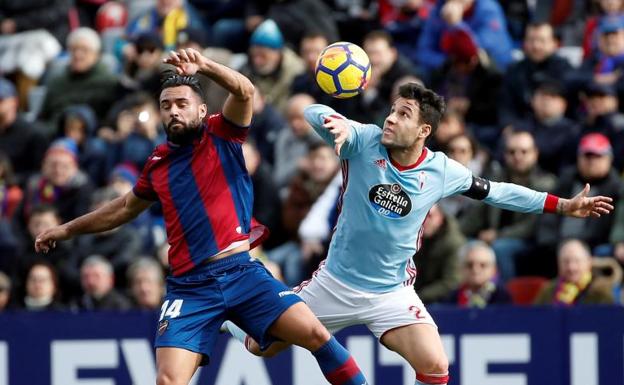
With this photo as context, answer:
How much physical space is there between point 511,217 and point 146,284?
3.28 meters

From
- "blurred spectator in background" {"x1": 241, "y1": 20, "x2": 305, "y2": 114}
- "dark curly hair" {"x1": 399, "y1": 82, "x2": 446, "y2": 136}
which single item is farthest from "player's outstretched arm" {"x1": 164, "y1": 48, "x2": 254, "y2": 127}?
"blurred spectator in background" {"x1": 241, "y1": 20, "x2": 305, "y2": 114}

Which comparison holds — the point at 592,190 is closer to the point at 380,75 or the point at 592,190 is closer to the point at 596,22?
the point at 380,75

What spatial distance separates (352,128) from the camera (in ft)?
32.9

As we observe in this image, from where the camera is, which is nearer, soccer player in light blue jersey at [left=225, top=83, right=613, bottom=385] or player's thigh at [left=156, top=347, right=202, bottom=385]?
player's thigh at [left=156, top=347, right=202, bottom=385]

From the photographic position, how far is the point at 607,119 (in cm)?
1415

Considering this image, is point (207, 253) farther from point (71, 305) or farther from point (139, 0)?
point (139, 0)

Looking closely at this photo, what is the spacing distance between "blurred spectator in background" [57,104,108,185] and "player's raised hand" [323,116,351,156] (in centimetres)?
627

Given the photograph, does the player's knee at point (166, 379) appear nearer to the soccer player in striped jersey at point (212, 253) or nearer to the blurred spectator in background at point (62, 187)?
the soccer player in striped jersey at point (212, 253)

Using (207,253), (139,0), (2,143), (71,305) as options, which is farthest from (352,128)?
(139,0)

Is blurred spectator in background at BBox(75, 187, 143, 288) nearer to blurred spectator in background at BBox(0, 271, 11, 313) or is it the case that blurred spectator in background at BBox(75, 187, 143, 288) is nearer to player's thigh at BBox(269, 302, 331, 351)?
blurred spectator in background at BBox(0, 271, 11, 313)

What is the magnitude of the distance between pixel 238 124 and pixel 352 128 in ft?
2.43

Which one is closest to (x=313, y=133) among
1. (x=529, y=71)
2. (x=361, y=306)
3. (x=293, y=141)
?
(x=293, y=141)

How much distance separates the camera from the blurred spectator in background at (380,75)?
1485cm

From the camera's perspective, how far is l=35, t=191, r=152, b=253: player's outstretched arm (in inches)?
401
